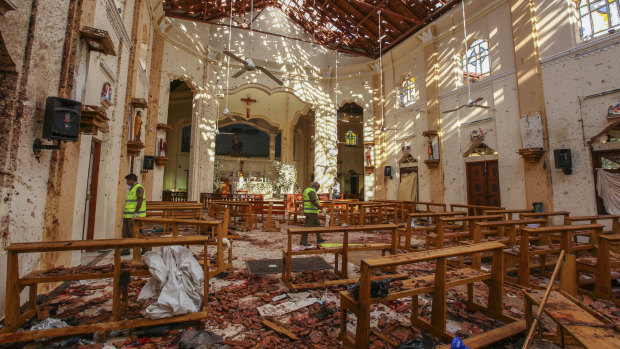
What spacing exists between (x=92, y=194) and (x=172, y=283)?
4.63 meters

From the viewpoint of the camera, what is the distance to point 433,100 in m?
12.0

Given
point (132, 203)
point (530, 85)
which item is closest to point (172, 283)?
point (132, 203)

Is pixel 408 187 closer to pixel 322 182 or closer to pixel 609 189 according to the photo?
pixel 322 182

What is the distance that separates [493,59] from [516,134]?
302cm

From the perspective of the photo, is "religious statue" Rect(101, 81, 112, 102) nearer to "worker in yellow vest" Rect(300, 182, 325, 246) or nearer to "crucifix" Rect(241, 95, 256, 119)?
"worker in yellow vest" Rect(300, 182, 325, 246)

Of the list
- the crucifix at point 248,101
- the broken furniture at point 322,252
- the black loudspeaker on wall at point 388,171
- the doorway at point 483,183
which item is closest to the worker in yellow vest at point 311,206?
the broken furniture at point 322,252

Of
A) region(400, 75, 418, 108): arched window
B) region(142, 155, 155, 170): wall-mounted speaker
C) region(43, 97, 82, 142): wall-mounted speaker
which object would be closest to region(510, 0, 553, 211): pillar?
region(400, 75, 418, 108): arched window

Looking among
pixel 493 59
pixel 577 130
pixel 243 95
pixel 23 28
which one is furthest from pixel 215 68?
pixel 577 130

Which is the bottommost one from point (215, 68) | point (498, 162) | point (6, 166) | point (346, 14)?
point (6, 166)

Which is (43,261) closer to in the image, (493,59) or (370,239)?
(370,239)

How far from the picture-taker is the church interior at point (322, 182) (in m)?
2.60

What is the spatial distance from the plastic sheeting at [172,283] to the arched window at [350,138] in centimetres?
2101

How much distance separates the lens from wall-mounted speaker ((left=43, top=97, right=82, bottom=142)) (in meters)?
3.18

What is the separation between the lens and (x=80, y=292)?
351 centimetres
